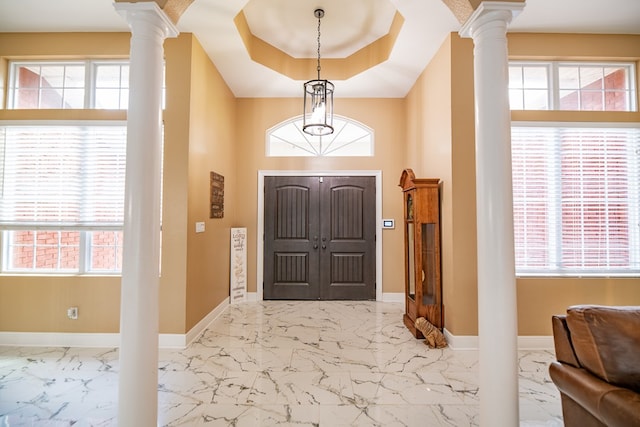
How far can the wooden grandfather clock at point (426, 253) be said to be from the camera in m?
3.41

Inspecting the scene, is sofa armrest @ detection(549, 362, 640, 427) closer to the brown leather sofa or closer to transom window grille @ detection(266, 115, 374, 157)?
the brown leather sofa

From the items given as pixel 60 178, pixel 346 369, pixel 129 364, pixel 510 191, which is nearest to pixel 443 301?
pixel 346 369

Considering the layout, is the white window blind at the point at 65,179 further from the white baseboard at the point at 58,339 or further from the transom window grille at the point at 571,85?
the transom window grille at the point at 571,85

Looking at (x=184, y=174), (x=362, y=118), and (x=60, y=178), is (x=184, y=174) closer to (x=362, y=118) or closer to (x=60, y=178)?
(x=60, y=178)


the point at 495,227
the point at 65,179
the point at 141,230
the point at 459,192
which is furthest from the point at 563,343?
the point at 65,179

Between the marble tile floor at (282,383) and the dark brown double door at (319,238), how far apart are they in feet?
4.32

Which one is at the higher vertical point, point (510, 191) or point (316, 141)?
point (316, 141)

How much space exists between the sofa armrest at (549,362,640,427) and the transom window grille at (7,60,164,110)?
449cm

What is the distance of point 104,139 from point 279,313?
3.05 metres

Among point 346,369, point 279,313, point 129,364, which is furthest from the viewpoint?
point 279,313

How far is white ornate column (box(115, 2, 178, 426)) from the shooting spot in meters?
1.75

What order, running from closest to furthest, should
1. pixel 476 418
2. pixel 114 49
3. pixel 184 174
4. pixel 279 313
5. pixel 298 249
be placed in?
pixel 476 418 < pixel 184 174 < pixel 114 49 < pixel 279 313 < pixel 298 249

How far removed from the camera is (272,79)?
4371 millimetres

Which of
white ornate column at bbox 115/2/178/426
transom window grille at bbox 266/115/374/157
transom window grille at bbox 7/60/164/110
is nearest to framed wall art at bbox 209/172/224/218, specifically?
transom window grille at bbox 266/115/374/157
